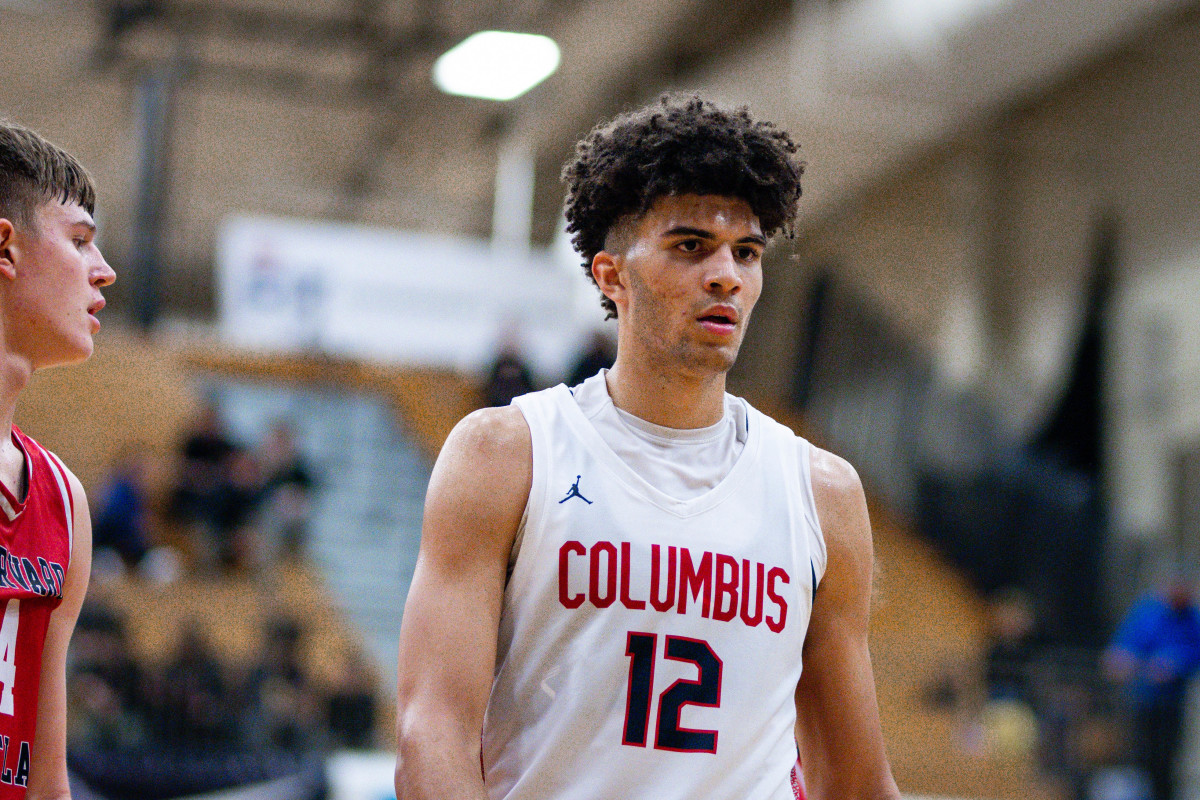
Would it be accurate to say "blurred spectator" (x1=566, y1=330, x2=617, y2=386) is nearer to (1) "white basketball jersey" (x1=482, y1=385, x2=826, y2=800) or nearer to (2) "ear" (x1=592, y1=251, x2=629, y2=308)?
(2) "ear" (x1=592, y1=251, x2=629, y2=308)

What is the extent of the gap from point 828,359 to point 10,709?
55.4 ft

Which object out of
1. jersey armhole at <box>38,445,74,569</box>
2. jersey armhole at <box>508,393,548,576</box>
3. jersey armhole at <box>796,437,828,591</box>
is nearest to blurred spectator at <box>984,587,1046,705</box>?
jersey armhole at <box>796,437,828,591</box>

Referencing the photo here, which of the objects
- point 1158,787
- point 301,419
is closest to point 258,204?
point 301,419

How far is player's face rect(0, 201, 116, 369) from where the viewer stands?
9.84ft

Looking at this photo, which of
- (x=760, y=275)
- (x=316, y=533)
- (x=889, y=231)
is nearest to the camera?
(x=760, y=275)

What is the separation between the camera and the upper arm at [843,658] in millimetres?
3330

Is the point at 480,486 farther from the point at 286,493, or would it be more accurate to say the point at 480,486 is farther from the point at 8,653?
the point at 286,493

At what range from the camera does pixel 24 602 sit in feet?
9.59

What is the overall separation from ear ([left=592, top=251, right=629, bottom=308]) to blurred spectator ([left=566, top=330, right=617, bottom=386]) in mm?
7053

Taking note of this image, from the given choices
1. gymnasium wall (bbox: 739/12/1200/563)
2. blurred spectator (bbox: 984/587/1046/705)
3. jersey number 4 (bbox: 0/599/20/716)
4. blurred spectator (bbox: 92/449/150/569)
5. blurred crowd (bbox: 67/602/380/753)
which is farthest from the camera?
gymnasium wall (bbox: 739/12/1200/563)

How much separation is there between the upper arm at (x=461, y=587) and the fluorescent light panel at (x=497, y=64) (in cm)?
1519

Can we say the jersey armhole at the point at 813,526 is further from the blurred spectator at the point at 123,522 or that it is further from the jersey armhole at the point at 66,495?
the blurred spectator at the point at 123,522

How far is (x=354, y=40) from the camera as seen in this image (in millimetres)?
21188

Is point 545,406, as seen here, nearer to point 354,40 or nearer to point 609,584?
point 609,584
